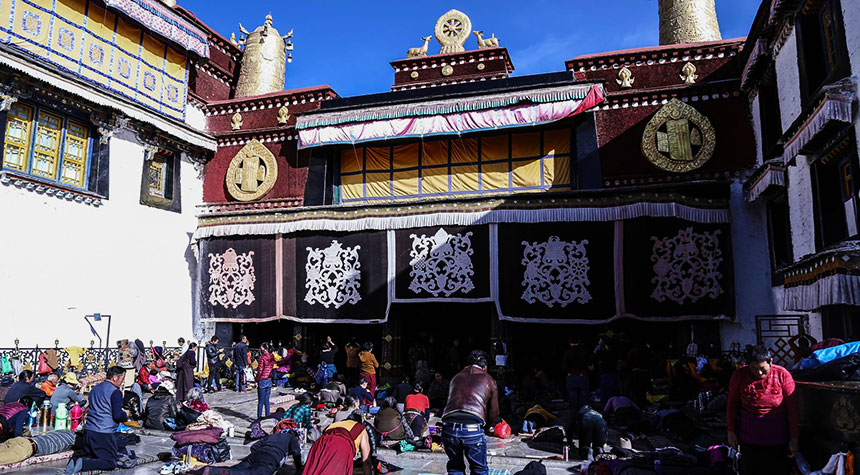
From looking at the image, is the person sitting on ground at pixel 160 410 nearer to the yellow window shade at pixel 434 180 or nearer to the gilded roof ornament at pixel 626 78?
the yellow window shade at pixel 434 180

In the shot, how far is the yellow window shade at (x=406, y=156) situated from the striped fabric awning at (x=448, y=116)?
0.87 m

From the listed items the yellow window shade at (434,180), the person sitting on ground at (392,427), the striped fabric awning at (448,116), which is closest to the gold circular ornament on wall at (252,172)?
the striped fabric awning at (448,116)

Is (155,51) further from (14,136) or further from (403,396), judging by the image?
(403,396)

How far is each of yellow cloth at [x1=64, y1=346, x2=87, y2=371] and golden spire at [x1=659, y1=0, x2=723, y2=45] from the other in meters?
17.6

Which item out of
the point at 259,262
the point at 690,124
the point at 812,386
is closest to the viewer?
the point at 812,386

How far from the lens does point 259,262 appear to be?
1548cm

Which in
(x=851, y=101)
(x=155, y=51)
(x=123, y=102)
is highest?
(x=155, y=51)

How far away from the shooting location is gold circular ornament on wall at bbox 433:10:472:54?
1722 cm

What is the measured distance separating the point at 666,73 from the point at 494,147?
4.68 m

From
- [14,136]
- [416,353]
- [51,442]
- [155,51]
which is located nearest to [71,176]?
[14,136]

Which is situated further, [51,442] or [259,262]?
[259,262]

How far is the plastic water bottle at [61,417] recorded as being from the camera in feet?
31.4

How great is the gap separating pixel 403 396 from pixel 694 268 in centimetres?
702

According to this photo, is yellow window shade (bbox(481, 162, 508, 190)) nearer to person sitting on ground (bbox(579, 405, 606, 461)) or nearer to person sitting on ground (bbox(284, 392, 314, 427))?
person sitting on ground (bbox(284, 392, 314, 427))
